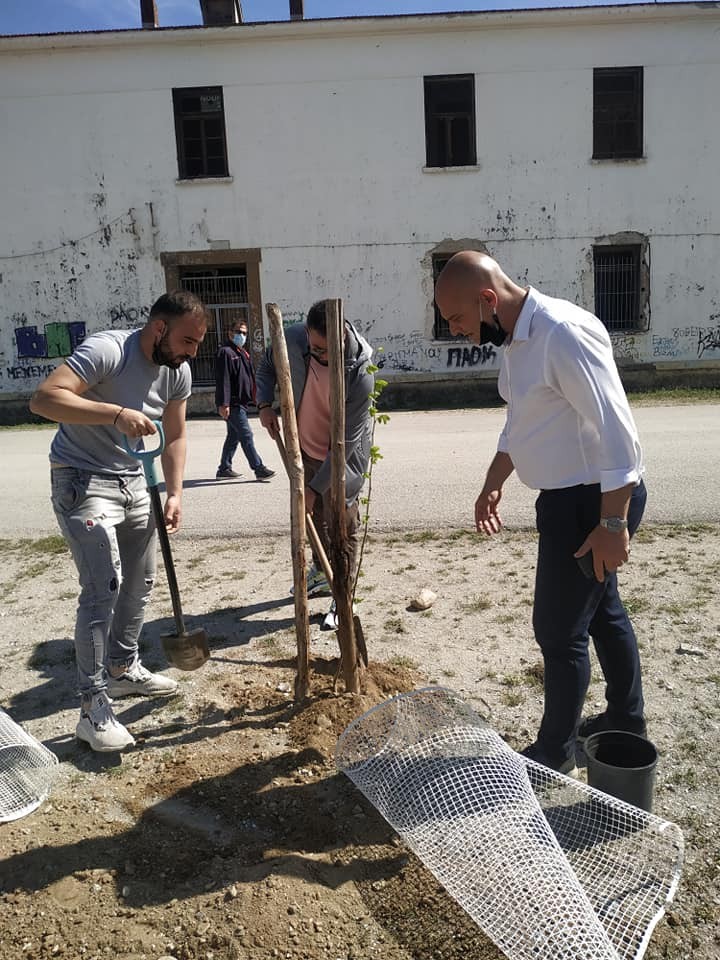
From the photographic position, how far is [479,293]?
8.39 feet

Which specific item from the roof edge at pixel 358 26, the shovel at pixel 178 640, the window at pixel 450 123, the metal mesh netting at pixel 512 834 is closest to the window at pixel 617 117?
the roof edge at pixel 358 26

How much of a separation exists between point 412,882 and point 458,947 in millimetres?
272

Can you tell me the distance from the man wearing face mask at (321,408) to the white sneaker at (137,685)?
3.15 ft

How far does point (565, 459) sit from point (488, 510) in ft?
2.52

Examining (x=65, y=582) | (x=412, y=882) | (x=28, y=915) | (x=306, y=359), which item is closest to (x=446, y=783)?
(x=412, y=882)

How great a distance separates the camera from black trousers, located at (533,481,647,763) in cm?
258

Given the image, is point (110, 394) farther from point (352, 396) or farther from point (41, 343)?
point (41, 343)

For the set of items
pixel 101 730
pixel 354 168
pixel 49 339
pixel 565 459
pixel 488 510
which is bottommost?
pixel 101 730

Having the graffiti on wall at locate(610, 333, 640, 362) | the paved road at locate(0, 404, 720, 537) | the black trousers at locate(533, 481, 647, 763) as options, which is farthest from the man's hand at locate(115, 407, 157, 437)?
the graffiti on wall at locate(610, 333, 640, 362)

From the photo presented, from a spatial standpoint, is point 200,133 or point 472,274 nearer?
point 472,274

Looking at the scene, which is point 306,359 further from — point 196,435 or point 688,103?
point 688,103

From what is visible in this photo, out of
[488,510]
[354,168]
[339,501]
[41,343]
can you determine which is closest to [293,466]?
[339,501]

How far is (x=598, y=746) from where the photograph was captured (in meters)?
2.75

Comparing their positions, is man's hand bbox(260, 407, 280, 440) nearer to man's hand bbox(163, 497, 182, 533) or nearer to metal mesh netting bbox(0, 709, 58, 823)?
man's hand bbox(163, 497, 182, 533)
